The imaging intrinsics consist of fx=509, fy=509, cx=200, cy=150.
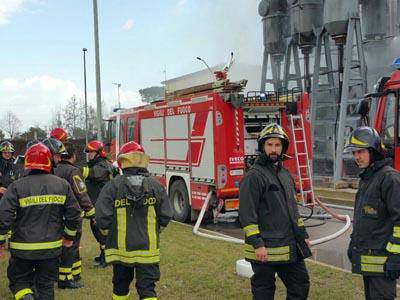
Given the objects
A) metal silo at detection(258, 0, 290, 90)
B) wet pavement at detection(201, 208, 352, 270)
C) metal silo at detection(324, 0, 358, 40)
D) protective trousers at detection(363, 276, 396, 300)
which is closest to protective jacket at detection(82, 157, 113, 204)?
wet pavement at detection(201, 208, 352, 270)

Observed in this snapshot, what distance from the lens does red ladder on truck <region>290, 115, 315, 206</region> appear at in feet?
31.8

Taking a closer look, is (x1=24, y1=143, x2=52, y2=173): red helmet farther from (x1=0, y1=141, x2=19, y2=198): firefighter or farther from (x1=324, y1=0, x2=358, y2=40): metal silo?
(x1=324, y1=0, x2=358, y2=40): metal silo

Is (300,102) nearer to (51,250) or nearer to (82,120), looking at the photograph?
(51,250)

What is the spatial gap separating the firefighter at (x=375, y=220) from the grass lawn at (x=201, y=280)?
1.55 meters

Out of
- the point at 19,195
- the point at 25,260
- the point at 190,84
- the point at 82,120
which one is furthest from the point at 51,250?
the point at 82,120

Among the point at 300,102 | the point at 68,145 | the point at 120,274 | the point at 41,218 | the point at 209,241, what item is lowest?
the point at 209,241

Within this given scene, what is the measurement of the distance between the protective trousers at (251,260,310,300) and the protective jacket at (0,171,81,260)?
5.85 ft

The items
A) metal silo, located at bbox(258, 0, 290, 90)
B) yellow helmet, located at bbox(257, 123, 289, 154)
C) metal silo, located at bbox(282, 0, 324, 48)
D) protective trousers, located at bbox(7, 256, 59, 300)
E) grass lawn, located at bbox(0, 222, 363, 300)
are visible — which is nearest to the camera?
yellow helmet, located at bbox(257, 123, 289, 154)

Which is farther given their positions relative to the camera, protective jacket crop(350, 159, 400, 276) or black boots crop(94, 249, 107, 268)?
black boots crop(94, 249, 107, 268)

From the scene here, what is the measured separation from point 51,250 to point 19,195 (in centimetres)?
56

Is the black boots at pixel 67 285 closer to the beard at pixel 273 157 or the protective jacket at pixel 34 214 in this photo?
the protective jacket at pixel 34 214

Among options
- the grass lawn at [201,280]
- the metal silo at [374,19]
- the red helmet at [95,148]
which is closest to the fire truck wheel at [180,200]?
the grass lawn at [201,280]

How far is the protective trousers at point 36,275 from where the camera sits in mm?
4480

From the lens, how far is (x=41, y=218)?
14.5 feet
